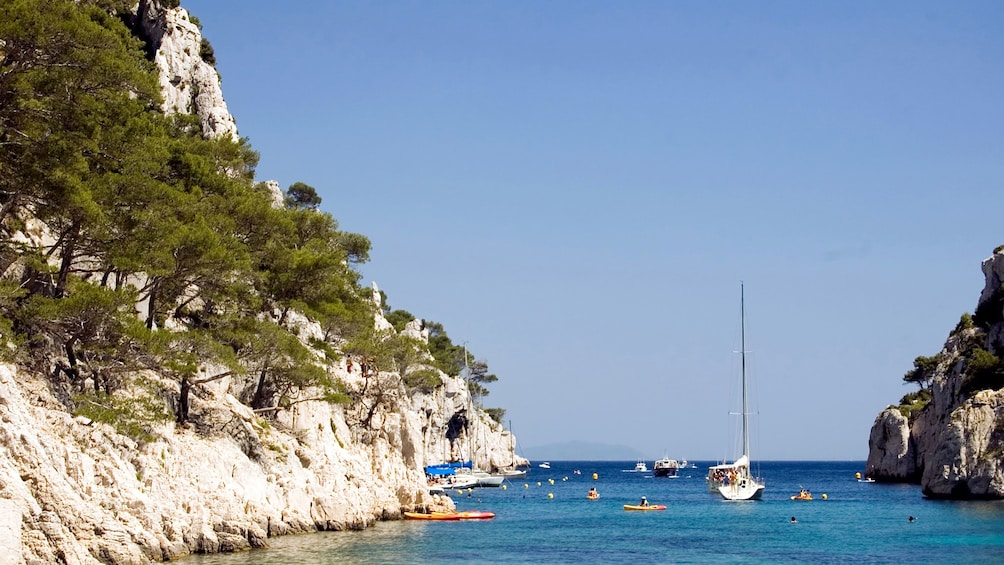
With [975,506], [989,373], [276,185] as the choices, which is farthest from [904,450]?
[276,185]

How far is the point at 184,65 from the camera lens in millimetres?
55500

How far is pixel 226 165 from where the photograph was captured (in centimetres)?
4269

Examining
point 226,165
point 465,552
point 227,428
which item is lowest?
point 465,552

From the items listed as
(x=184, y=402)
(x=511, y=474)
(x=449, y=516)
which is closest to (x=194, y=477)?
(x=184, y=402)

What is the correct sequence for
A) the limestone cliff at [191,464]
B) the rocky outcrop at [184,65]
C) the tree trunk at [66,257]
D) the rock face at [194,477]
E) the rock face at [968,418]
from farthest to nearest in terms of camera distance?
the rock face at [968,418], the rocky outcrop at [184,65], the tree trunk at [66,257], the limestone cliff at [191,464], the rock face at [194,477]

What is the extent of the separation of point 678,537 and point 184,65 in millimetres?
35548

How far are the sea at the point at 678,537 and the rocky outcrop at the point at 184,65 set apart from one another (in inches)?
984

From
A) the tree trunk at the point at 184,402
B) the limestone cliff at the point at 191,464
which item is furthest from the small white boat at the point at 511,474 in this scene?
the tree trunk at the point at 184,402

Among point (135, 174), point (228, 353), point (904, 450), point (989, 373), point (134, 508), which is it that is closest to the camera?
point (134, 508)

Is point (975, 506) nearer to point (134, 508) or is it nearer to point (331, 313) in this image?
point (331, 313)

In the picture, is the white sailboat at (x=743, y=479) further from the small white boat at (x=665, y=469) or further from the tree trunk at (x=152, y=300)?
the small white boat at (x=665, y=469)

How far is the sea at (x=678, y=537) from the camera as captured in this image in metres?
32.8

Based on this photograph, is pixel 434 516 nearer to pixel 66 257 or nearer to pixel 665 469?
pixel 66 257

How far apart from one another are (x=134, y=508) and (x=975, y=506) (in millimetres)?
46525
